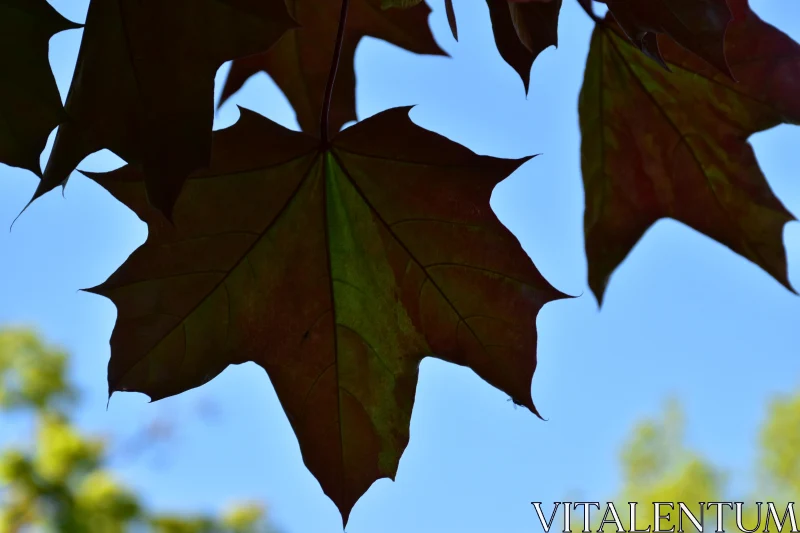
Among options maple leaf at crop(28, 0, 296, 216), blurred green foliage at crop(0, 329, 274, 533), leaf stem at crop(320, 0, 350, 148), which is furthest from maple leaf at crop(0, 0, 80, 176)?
blurred green foliage at crop(0, 329, 274, 533)

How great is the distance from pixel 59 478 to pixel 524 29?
5.14m

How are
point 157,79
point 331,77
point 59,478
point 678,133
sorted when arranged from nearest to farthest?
point 157,79, point 331,77, point 678,133, point 59,478

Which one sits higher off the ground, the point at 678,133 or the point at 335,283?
the point at 678,133

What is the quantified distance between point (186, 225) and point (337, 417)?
0.20 metres

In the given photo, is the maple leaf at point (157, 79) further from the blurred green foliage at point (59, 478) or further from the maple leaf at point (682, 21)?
the blurred green foliage at point (59, 478)

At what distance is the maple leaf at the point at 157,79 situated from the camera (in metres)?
0.47

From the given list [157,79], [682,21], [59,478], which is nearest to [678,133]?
[682,21]

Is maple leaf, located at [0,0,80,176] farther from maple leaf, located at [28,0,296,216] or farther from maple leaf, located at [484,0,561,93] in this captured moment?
maple leaf, located at [484,0,561,93]

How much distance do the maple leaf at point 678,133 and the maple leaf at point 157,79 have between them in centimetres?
42

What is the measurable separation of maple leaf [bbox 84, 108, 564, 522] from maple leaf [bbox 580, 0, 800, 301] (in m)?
0.20

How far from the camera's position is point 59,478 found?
16.0 ft

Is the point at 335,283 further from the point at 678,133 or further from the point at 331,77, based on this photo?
the point at 678,133

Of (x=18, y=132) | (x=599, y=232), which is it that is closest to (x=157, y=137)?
(x=18, y=132)

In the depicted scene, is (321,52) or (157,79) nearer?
(157,79)
